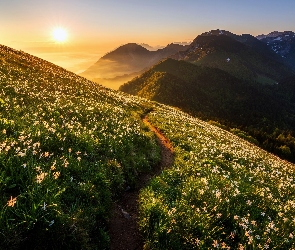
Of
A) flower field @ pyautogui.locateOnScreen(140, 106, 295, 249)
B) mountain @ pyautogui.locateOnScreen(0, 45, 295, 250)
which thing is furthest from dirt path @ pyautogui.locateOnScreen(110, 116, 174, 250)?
flower field @ pyautogui.locateOnScreen(140, 106, 295, 249)

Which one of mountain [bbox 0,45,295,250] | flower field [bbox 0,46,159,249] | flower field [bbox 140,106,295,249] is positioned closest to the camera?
flower field [bbox 0,46,159,249]

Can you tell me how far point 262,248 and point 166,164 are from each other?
8872 mm

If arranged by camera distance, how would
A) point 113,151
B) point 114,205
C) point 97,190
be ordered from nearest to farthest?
point 97,190 → point 114,205 → point 113,151

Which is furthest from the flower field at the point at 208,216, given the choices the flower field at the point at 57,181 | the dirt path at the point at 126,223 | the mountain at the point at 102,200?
the flower field at the point at 57,181

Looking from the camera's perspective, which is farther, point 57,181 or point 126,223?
point 126,223

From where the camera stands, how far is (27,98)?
16375mm

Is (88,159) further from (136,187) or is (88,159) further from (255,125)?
(255,125)

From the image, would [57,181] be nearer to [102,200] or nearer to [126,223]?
[102,200]

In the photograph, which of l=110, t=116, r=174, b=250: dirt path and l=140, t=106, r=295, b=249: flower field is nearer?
l=140, t=106, r=295, b=249: flower field

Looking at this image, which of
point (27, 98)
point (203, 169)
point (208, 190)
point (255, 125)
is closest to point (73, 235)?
point (208, 190)

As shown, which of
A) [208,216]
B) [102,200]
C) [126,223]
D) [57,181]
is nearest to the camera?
[57,181]

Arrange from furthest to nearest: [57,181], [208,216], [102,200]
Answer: [102,200] → [208,216] → [57,181]

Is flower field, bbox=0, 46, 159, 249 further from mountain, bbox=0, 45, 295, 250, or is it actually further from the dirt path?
the dirt path

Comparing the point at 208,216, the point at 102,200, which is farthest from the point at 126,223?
the point at 208,216
